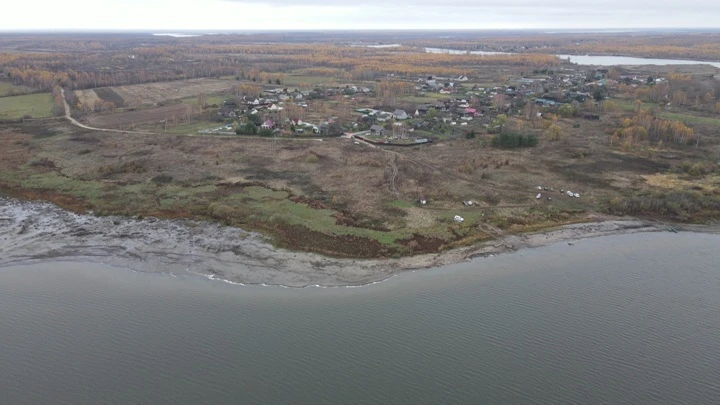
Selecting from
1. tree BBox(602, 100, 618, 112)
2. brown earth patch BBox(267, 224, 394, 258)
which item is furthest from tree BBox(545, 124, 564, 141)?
brown earth patch BBox(267, 224, 394, 258)

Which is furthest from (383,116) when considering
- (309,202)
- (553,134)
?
(309,202)

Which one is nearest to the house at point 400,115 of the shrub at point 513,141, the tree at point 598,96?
the shrub at point 513,141

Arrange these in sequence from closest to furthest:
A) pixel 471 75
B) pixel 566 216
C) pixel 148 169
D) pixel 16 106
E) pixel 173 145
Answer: pixel 566 216
pixel 148 169
pixel 173 145
pixel 16 106
pixel 471 75

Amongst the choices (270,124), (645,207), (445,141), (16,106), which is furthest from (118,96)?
(645,207)

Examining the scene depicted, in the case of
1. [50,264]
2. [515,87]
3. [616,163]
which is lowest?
[50,264]

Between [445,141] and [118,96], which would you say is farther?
[118,96]

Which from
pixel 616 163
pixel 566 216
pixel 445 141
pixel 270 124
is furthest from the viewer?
pixel 270 124

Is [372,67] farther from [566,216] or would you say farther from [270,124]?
[566,216]

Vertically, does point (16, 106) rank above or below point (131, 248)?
above
